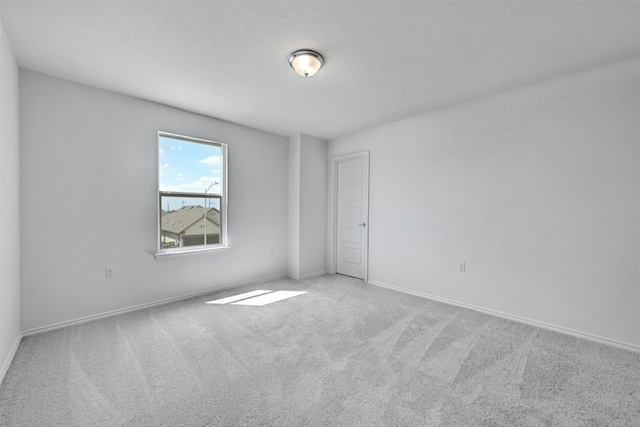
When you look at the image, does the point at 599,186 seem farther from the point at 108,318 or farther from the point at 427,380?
the point at 108,318

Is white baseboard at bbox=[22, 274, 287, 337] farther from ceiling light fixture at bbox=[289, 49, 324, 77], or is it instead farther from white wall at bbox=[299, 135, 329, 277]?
ceiling light fixture at bbox=[289, 49, 324, 77]

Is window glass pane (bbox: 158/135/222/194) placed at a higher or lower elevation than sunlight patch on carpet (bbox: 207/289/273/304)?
higher

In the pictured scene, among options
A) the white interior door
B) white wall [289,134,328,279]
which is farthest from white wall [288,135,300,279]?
the white interior door

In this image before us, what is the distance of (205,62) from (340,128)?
7.64ft

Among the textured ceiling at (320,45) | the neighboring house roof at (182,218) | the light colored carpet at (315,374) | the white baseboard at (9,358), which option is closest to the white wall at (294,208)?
the neighboring house roof at (182,218)

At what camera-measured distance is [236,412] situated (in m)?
1.59

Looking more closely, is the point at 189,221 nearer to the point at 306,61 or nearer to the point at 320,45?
the point at 306,61

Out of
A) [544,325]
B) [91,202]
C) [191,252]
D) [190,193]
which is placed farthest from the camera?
[190,193]

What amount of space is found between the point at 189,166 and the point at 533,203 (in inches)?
161

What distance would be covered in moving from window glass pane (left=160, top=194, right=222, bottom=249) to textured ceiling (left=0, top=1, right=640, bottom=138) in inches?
51.7

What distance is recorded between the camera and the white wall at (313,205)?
4.65 m

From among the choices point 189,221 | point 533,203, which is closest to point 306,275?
point 189,221

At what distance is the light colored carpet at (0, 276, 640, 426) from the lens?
1.58 m

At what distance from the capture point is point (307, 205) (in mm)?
4711
